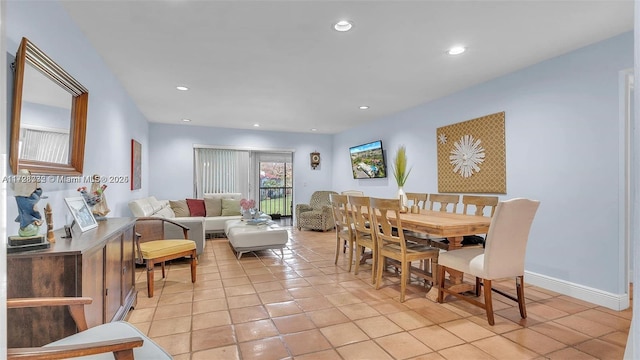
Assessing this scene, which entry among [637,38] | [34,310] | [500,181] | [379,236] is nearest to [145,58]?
[34,310]

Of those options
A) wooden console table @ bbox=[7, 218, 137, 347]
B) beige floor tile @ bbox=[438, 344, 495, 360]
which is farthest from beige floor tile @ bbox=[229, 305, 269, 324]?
beige floor tile @ bbox=[438, 344, 495, 360]

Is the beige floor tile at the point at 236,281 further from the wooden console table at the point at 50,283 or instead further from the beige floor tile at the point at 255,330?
the wooden console table at the point at 50,283

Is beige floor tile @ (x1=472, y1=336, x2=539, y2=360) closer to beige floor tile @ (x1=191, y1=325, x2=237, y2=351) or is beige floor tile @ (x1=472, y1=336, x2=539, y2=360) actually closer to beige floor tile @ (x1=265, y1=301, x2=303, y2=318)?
beige floor tile @ (x1=265, y1=301, x2=303, y2=318)

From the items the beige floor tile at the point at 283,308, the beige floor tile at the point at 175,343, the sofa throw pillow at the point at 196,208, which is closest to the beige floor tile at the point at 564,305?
the beige floor tile at the point at 283,308

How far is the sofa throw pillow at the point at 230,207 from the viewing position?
6175 mm

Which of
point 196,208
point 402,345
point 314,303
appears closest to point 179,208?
point 196,208

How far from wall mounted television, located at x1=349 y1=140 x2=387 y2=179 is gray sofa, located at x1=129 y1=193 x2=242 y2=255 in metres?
2.65

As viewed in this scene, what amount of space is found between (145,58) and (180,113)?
258 centimetres

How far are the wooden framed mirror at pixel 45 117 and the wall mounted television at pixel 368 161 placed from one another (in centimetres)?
467

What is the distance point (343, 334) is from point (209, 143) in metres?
5.73

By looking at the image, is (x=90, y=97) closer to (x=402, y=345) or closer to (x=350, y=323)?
(x=350, y=323)

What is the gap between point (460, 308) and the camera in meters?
2.65

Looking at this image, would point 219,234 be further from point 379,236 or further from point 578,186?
point 578,186

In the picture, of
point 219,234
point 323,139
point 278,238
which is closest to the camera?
point 278,238
